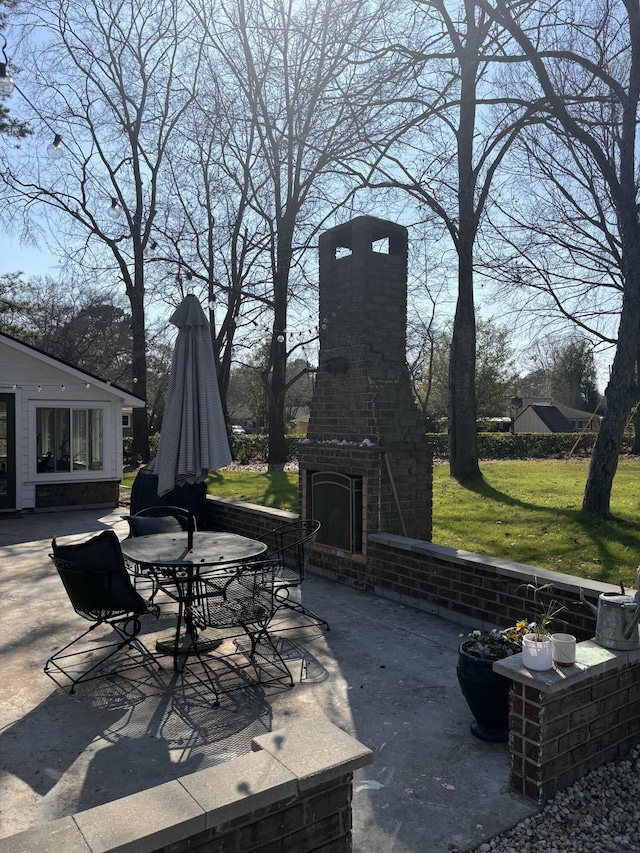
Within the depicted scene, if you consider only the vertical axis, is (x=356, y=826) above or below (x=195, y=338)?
below

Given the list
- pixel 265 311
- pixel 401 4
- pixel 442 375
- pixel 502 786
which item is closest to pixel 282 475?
pixel 265 311

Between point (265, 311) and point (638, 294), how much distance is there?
1371 cm

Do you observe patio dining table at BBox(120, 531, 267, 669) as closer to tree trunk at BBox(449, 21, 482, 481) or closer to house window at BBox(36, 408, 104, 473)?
house window at BBox(36, 408, 104, 473)

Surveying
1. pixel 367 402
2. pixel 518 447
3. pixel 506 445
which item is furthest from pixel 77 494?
pixel 518 447

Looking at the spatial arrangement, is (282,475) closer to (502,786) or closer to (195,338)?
(195,338)

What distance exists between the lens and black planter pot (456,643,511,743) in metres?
3.27

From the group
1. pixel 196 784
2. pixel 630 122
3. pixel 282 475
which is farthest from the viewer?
pixel 282 475

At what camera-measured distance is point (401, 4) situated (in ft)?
30.1

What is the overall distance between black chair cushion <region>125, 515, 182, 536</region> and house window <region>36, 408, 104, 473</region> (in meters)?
6.95

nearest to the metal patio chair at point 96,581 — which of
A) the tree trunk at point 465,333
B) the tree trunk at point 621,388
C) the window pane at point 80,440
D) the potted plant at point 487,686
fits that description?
the potted plant at point 487,686

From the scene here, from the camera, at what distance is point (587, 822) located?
2.63 m

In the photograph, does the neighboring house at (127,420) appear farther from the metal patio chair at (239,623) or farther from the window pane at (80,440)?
A: the metal patio chair at (239,623)

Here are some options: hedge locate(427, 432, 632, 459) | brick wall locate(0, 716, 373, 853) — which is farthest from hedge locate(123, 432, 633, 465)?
brick wall locate(0, 716, 373, 853)

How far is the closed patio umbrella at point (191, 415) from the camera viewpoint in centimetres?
658
